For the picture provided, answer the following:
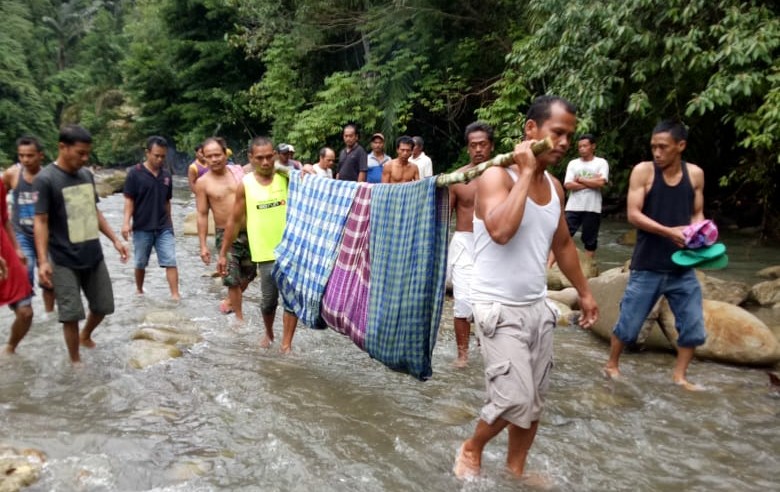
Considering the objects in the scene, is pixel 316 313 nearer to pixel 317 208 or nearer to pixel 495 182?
pixel 317 208

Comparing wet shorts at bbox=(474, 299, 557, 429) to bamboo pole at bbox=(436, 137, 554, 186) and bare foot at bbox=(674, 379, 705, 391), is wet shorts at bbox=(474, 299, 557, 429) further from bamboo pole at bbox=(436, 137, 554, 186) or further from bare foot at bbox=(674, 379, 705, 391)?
bare foot at bbox=(674, 379, 705, 391)

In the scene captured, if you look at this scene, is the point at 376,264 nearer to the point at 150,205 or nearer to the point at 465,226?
the point at 465,226

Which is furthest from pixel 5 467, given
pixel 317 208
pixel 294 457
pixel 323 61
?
pixel 323 61

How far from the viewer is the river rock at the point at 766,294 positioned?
736 centimetres

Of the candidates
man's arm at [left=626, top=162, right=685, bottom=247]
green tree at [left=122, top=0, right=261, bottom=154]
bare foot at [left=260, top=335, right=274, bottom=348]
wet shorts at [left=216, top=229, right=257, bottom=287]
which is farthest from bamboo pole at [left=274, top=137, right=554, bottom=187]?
green tree at [left=122, top=0, right=261, bottom=154]

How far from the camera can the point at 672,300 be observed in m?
4.84

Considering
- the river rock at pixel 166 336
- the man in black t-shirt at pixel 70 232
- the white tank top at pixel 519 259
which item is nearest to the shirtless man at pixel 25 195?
the river rock at pixel 166 336

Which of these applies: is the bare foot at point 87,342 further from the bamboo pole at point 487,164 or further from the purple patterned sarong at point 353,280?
the bamboo pole at point 487,164

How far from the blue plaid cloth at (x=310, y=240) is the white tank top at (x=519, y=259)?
151 centimetres

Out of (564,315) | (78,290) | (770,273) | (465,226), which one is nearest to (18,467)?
(78,290)

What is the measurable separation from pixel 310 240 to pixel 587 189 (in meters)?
4.80

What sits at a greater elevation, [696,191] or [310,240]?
[696,191]

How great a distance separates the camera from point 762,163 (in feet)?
30.0

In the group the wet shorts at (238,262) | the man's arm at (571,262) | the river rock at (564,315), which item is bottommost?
the river rock at (564,315)
